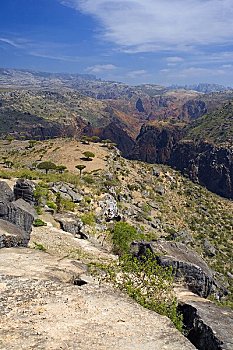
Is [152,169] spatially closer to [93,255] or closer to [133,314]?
[93,255]

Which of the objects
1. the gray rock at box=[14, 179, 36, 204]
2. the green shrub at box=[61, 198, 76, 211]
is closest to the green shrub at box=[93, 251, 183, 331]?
the gray rock at box=[14, 179, 36, 204]

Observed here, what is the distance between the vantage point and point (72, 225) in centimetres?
3762

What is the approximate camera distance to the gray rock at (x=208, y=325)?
1430 centimetres

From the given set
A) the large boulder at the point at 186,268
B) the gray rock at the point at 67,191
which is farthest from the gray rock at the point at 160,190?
the large boulder at the point at 186,268

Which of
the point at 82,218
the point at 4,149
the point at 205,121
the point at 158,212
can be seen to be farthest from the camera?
the point at 205,121

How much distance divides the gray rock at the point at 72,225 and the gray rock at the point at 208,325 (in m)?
20.2

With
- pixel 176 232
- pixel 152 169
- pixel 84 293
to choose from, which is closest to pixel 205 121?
pixel 152 169

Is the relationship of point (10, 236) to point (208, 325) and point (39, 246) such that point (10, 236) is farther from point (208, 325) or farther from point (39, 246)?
point (208, 325)

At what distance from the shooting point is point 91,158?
80.6 metres

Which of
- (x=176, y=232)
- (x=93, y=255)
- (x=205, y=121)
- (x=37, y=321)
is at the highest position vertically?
(x=205, y=121)

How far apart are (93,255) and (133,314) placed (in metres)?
15.2

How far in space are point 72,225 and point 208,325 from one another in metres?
23.6

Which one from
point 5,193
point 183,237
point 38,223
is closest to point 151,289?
point 38,223

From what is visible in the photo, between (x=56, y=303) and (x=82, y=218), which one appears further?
(x=82, y=218)
